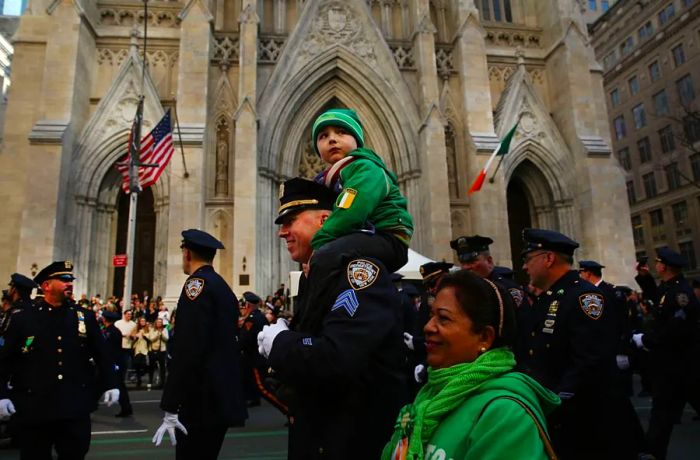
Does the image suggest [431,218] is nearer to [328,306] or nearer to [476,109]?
[476,109]

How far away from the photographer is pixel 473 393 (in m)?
1.62

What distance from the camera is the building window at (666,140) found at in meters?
38.0

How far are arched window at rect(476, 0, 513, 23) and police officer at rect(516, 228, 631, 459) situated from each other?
933 inches

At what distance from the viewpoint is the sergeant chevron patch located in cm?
184

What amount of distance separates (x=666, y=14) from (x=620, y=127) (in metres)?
9.53

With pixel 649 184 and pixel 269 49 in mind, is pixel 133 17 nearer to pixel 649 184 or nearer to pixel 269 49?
pixel 269 49

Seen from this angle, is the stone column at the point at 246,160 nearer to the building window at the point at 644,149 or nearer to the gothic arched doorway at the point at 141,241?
the gothic arched doorway at the point at 141,241

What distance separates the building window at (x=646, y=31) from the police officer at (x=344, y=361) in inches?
1876

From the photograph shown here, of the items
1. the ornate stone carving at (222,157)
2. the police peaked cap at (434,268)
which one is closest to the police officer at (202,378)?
the police peaked cap at (434,268)

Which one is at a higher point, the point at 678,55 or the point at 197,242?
the point at 678,55

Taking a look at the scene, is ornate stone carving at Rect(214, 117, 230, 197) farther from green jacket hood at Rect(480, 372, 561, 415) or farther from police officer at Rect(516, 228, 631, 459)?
green jacket hood at Rect(480, 372, 561, 415)

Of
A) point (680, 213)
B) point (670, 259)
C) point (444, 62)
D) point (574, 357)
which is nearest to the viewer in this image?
point (574, 357)

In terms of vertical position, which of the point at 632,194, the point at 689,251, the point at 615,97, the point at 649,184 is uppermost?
the point at 615,97

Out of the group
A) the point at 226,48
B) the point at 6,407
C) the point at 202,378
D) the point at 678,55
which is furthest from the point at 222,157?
the point at 678,55
